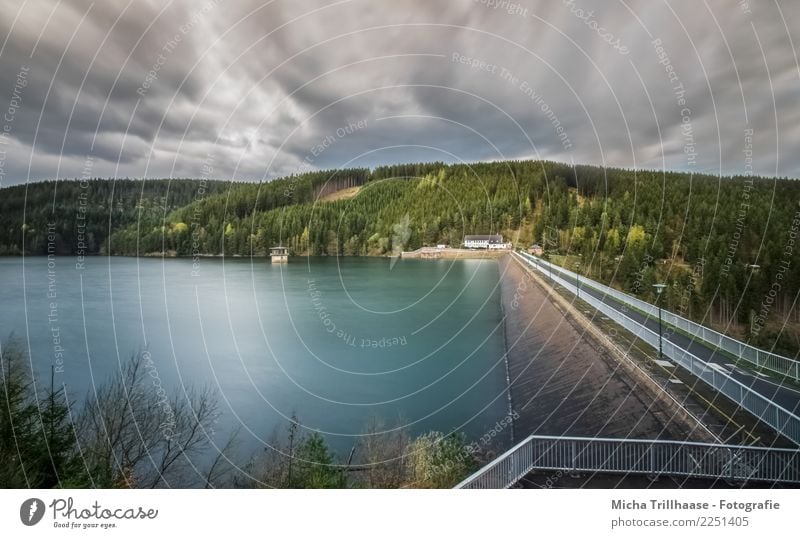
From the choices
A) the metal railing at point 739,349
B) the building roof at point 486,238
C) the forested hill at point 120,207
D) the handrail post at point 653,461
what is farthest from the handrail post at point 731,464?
the building roof at point 486,238

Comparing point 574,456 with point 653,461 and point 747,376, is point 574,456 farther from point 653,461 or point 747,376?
point 747,376

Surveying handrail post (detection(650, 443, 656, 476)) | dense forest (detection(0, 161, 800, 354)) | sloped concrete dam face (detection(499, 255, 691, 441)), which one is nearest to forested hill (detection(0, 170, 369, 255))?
dense forest (detection(0, 161, 800, 354))

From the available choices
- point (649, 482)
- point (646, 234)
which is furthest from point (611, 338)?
point (646, 234)

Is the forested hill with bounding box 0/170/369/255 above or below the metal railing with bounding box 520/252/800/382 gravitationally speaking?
above

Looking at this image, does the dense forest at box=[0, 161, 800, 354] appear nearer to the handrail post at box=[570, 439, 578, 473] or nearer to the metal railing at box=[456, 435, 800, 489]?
the metal railing at box=[456, 435, 800, 489]

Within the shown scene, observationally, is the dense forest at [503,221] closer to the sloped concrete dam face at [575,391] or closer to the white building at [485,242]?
the white building at [485,242]

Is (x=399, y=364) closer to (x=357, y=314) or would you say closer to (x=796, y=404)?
(x=357, y=314)
